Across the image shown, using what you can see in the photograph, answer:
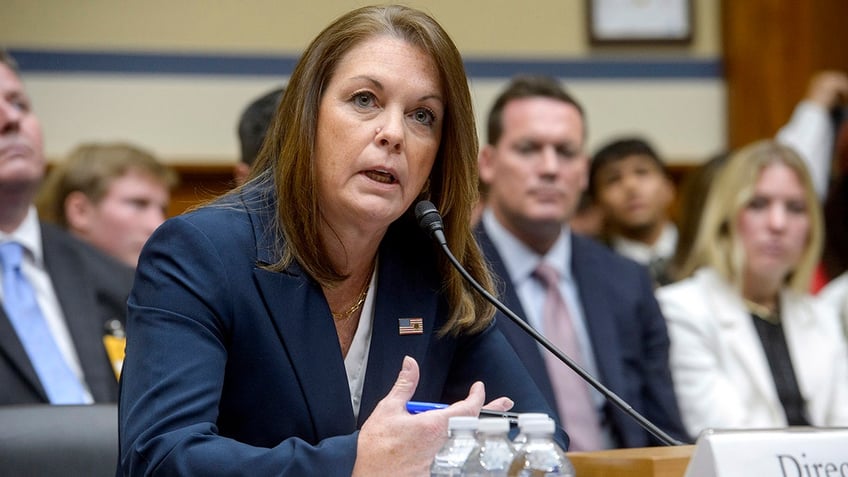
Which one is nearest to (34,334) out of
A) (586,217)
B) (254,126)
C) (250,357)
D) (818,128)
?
(254,126)

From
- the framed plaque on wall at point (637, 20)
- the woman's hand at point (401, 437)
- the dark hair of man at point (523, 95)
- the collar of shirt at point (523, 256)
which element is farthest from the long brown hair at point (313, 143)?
the framed plaque on wall at point (637, 20)

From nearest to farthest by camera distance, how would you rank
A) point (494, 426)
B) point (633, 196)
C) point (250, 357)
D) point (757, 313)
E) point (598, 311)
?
point (494, 426), point (250, 357), point (598, 311), point (757, 313), point (633, 196)

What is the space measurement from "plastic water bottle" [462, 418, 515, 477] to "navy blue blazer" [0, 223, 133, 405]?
1731 mm

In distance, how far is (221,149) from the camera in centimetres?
512

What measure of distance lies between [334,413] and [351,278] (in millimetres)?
274

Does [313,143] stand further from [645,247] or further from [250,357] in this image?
[645,247]

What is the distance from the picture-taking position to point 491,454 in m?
1.39

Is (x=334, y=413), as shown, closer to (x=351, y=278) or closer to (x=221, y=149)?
(x=351, y=278)

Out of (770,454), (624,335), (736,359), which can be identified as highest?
(770,454)

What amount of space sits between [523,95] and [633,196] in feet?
4.38

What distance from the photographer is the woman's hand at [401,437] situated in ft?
4.92

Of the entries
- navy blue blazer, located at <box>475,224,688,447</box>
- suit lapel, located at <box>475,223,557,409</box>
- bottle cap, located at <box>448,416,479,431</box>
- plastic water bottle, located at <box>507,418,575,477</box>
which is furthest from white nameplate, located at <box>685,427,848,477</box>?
navy blue blazer, located at <box>475,224,688,447</box>

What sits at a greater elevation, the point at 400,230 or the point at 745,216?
the point at 400,230

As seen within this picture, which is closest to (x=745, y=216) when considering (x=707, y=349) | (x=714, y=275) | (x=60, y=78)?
(x=714, y=275)
